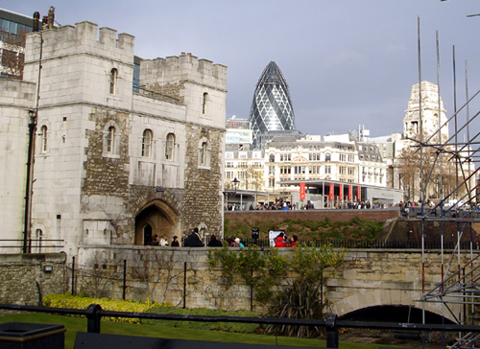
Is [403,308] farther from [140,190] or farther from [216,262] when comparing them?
[140,190]

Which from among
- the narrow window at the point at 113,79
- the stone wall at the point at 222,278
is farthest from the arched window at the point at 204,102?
the stone wall at the point at 222,278

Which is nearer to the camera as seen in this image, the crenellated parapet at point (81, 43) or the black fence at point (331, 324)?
the black fence at point (331, 324)

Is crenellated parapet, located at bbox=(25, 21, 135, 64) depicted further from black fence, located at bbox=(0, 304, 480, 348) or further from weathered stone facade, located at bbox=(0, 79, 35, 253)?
black fence, located at bbox=(0, 304, 480, 348)

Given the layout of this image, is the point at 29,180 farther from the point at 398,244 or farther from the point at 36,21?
the point at 398,244

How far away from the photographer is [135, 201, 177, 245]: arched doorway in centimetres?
3262

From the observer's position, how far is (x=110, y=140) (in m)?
29.3

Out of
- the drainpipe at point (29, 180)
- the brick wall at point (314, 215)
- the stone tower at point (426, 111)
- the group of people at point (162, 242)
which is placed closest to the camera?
the group of people at point (162, 242)

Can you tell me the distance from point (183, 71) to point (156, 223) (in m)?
8.64

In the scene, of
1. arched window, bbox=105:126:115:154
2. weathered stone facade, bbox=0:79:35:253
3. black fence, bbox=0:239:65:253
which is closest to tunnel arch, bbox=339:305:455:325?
black fence, bbox=0:239:65:253

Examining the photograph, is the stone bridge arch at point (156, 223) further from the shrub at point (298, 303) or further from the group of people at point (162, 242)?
the shrub at point (298, 303)

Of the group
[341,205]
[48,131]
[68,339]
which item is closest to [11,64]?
[48,131]

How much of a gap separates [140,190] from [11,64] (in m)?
22.1

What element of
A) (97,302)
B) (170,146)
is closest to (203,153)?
(170,146)

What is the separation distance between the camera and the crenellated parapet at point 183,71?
111 feet
